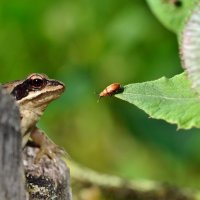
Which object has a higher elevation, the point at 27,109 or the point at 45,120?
the point at 27,109

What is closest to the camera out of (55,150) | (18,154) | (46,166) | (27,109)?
(18,154)

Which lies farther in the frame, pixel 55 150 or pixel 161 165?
pixel 161 165

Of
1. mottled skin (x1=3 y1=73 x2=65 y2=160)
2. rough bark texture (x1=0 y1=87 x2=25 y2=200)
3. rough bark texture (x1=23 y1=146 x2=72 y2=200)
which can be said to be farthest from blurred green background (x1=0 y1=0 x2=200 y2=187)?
→ rough bark texture (x1=0 y1=87 x2=25 y2=200)

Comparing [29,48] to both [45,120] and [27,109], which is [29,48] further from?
[27,109]

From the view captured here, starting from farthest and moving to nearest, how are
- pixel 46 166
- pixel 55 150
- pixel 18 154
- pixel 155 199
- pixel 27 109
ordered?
1. pixel 155 199
2. pixel 27 109
3. pixel 55 150
4. pixel 46 166
5. pixel 18 154

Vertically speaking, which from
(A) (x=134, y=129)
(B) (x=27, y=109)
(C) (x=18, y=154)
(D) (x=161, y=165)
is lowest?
(D) (x=161, y=165)

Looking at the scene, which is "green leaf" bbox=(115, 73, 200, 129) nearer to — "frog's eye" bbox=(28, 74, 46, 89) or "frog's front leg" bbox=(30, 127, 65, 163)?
"frog's front leg" bbox=(30, 127, 65, 163)

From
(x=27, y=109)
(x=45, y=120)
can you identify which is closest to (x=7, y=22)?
(x=45, y=120)
